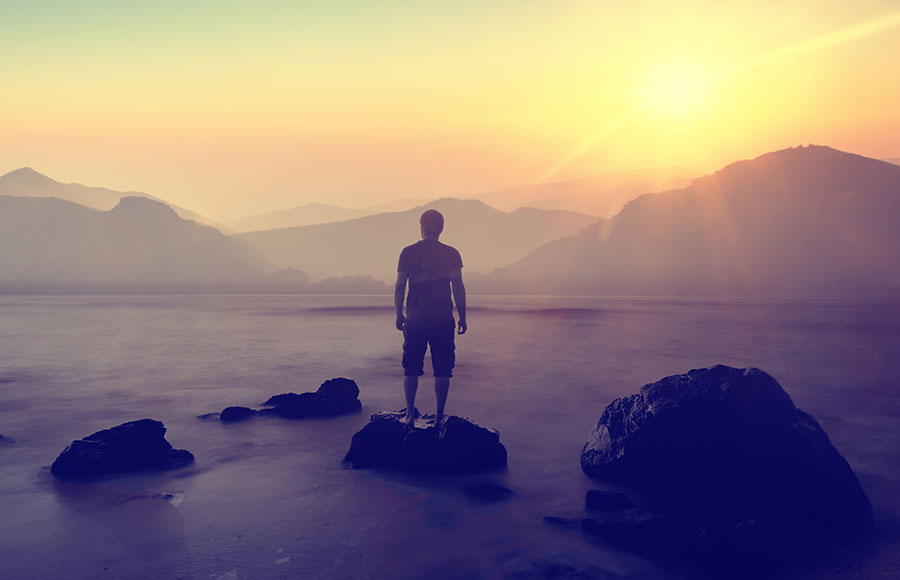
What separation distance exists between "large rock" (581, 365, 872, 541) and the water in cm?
40

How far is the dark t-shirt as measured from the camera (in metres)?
6.50

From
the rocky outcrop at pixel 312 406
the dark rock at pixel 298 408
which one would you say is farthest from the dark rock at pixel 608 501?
the dark rock at pixel 298 408

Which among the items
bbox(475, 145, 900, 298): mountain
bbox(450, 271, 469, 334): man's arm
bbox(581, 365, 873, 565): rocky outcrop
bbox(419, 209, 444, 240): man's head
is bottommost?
bbox(581, 365, 873, 565): rocky outcrop

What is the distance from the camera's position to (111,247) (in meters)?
137

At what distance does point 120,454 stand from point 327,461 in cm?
201

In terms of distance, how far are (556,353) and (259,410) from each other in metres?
8.71

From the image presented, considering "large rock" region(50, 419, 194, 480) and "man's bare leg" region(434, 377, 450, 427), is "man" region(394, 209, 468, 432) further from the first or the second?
"large rock" region(50, 419, 194, 480)

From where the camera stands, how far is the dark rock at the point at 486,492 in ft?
17.3

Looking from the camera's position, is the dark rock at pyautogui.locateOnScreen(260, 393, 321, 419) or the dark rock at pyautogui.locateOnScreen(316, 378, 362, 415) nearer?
the dark rock at pyautogui.locateOnScreen(260, 393, 321, 419)

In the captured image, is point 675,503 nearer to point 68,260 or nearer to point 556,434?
point 556,434

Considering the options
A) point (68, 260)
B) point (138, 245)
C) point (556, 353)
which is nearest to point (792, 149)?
point (556, 353)

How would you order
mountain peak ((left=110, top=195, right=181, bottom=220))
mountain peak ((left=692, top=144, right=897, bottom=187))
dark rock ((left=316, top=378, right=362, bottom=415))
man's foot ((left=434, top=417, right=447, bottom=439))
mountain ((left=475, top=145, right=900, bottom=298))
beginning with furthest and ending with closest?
mountain peak ((left=110, top=195, right=181, bottom=220)) < mountain peak ((left=692, top=144, right=897, bottom=187)) < mountain ((left=475, top=145, right=900, bottom=298)) < dark rock ((left=316, top=378, right=362, bottom=415)) < man's foot ((left=434, top=417, right=447, bottom=439))

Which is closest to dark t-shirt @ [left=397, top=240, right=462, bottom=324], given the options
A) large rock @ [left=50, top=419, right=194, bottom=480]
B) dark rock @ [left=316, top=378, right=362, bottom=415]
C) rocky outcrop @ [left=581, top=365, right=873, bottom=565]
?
rocky outcrop @ [left=581, top=365, right=873, bottom=565]

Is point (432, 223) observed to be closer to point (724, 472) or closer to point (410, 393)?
point (410, 393)
